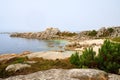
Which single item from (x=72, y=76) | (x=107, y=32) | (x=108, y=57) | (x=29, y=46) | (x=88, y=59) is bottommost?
(x=29, y=46)

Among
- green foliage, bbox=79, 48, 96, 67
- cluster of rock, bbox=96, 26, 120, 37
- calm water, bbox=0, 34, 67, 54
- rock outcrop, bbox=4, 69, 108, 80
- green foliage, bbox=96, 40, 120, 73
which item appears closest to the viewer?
rock outcrop, bbox=4, 69, 108, 80

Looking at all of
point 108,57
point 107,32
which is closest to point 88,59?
point 108,57

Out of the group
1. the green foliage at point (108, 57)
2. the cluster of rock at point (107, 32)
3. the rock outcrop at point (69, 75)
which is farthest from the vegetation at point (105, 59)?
the cluster of rock at point (107, 32)

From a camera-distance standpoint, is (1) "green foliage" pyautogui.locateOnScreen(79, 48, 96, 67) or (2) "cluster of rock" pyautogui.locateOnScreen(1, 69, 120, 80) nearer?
(2) "cluster of rock" pyautogui.locateOnScreen(1, 69, 120, 80)

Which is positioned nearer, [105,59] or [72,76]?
[72,76]

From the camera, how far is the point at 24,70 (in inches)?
678

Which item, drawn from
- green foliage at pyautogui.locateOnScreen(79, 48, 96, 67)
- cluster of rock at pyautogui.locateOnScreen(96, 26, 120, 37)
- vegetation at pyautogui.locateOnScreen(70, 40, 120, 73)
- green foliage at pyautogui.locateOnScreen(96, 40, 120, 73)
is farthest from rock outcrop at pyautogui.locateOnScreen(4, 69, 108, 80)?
cluster of rock at pyautogui.locateOnScreen(96, 26, 120, 37)

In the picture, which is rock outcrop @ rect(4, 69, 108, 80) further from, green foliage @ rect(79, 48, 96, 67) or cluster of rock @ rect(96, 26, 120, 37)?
cluster of rock @ rect(96, 26, 120, 37)

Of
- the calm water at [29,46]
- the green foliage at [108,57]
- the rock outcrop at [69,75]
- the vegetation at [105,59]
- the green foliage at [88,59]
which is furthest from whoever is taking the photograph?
the calm water at [29,46]

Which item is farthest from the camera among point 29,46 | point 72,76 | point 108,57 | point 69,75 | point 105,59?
point 29,46

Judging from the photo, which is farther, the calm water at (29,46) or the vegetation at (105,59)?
the calm water at (29,46)

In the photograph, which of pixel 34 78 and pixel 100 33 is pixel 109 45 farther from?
pixel 100 33

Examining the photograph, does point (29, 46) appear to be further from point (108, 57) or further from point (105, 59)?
point (108, 57)

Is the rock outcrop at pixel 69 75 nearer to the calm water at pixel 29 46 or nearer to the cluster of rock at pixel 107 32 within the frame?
the calm water at pixel 29 46
